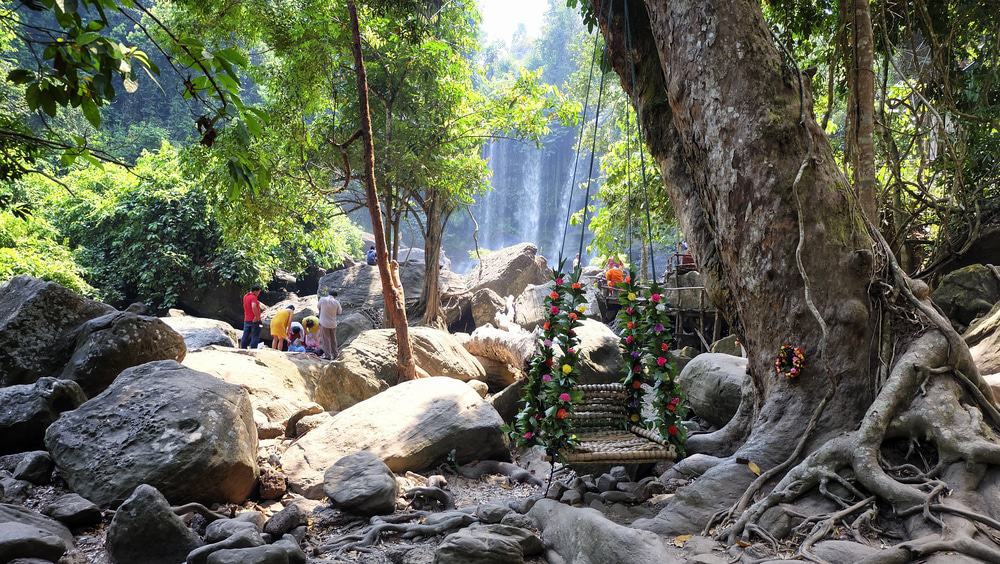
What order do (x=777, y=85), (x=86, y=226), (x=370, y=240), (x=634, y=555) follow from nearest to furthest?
(x=634, y=555) < (x=777, y=85) < (x=86, y=226) < (x=370, y=240)

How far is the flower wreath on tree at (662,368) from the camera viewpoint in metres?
4.69

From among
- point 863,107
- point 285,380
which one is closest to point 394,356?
point 285,380

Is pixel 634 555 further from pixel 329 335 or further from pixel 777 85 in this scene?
pixel 329 335

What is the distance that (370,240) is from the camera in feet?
100.0

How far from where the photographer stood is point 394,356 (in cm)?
912

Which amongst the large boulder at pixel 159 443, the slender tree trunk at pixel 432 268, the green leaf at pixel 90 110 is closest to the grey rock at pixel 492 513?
the large boulder at pixel 159 443

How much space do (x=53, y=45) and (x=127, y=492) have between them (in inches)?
143

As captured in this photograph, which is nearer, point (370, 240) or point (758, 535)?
point (758, 535)

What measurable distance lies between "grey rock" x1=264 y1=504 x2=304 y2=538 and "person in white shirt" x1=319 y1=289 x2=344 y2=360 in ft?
24.2

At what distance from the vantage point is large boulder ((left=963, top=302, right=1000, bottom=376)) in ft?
18.1

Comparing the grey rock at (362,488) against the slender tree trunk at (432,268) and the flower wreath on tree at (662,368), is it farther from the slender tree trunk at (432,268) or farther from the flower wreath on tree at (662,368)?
the slender tree trunk at (432,268)

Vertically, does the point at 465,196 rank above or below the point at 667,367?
above

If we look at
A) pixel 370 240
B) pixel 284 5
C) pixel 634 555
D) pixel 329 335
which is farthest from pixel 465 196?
pixel 370 240

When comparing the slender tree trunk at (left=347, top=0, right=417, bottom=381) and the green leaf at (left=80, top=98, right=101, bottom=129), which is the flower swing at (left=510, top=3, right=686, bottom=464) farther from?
the slender tree trunk at (left=347, top=0, right=417, bottom=381)
